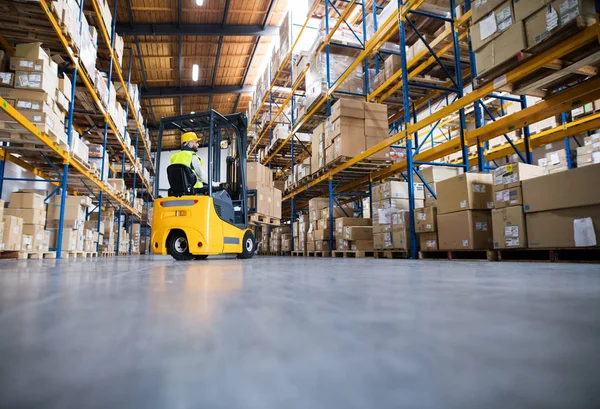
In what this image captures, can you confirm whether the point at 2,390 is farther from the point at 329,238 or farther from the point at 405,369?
the point at 329,238

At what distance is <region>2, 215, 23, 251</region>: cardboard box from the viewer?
513 cm

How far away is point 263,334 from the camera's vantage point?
2.03 ft

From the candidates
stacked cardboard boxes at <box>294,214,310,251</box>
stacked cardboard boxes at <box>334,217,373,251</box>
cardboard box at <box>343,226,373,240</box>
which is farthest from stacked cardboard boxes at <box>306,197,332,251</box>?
cardboard box at <box>343,226,373,240</box>

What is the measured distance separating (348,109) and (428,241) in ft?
10.1

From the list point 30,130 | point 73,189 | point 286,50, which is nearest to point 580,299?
point 30,130

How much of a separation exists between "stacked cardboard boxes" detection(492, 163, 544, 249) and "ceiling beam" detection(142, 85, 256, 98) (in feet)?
45.6

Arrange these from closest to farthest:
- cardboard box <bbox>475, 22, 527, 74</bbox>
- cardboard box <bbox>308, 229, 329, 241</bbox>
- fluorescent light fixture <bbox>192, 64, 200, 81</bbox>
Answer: cardboard box <bbox>475, 22, 527, 74</bbox> → cardboard box <bbox>308, 229, 329, 241</bbox> → fluorescent light fixture <bbox>192, 64, 200, 81</bbox>

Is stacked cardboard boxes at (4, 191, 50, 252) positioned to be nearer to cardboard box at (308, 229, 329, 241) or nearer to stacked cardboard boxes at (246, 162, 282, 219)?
stacked cardboard boxes at (246, 162, 282, 219)

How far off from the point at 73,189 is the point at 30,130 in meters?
4.64

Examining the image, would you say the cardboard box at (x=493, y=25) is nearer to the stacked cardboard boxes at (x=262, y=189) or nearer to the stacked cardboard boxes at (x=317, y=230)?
the stacked cardboard boxes at (x=262, y=189)

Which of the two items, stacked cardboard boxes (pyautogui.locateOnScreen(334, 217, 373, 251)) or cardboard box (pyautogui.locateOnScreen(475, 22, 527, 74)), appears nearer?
cardboard box (pyautogui.locateOnScreen(475, 22, 527, 74))

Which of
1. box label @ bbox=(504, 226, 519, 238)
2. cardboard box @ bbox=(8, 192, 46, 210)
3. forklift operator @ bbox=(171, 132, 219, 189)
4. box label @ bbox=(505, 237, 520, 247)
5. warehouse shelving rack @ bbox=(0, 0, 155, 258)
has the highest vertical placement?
warehouse shelving rack @ bbox=(0, 0, 155, 258)

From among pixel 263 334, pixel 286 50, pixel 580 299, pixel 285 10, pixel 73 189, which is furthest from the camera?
pixel 285 10

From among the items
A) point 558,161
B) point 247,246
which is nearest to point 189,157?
point 247,246
